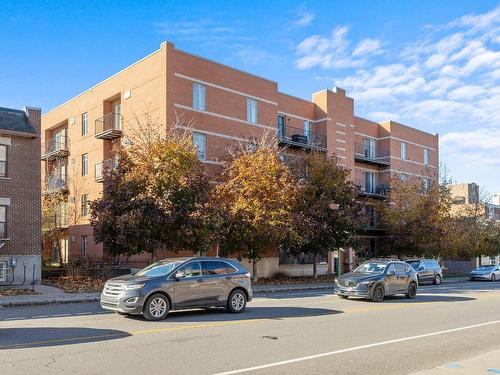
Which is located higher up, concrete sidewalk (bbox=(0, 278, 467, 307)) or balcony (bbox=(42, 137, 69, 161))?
balcony (bbox=(42, 137, 69, 161))

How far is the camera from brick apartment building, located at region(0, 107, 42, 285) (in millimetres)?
23500

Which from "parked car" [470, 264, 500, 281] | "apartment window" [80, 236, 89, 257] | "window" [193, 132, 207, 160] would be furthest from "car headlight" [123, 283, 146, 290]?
"parked car" [470, 264, 500, 281]

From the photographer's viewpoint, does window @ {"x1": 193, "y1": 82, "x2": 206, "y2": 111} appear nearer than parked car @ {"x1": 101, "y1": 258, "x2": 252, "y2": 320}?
No

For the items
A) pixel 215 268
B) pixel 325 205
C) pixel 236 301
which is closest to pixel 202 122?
pixel 325 205

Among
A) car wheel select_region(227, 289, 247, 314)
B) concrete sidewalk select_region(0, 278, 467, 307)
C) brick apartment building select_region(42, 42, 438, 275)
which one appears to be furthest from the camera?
brick apartment building select_region(42, 42, 438, 275)

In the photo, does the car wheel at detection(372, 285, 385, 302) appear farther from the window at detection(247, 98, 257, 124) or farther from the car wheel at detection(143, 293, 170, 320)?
the window at detection(247, 98, 257, 124)

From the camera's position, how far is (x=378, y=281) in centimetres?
1888

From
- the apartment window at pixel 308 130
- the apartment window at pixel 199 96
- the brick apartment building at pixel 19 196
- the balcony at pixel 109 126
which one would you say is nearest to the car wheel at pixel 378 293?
the brick apartment building at pixel 19 196

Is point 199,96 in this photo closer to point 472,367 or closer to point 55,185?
point 55,185

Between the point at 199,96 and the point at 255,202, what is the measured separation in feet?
30.7

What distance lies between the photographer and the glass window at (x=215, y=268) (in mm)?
14448

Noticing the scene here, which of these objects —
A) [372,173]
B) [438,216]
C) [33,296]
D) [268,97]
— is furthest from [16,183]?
[372,173]

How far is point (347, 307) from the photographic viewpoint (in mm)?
16562

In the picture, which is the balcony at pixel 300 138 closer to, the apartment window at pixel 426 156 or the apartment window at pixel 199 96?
the apartment window at pixel 199 96
